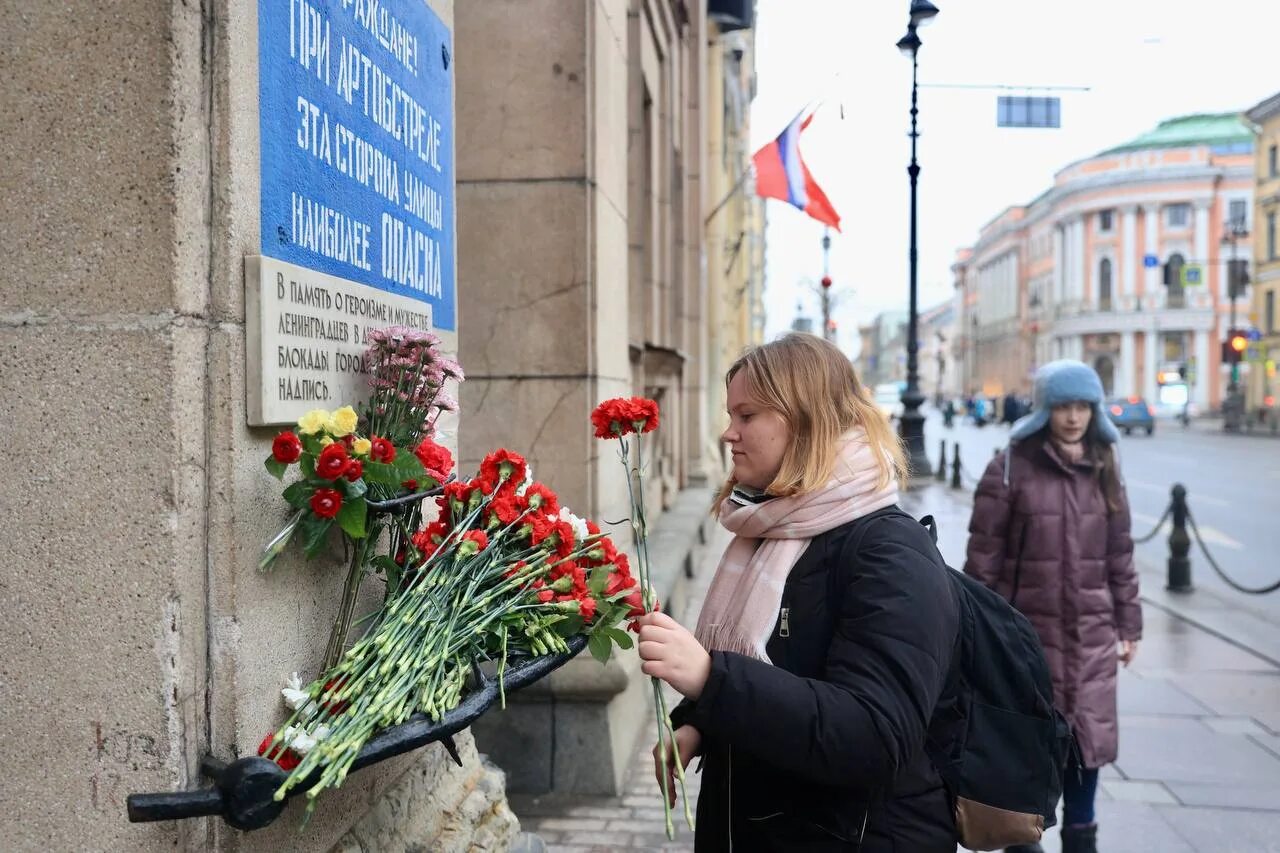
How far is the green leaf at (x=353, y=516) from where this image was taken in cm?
205

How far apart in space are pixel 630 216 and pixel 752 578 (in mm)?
6326

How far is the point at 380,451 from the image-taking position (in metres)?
2.10

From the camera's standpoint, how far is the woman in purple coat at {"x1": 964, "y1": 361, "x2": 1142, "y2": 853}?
438cm

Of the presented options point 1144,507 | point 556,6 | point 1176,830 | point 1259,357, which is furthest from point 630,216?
point 1259,357

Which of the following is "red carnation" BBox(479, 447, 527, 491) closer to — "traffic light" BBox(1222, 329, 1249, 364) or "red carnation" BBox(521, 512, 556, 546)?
"red carnation" BBox(521, 512, 556, 546)

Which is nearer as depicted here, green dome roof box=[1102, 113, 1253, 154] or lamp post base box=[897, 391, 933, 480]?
lamp post base box=[897, 391, 933, 480]

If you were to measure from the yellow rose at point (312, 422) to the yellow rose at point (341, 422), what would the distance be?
0.01 metres

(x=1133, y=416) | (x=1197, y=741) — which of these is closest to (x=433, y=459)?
(x=1197, y=741)

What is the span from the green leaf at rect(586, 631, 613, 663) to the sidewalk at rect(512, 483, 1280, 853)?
2.52 meters

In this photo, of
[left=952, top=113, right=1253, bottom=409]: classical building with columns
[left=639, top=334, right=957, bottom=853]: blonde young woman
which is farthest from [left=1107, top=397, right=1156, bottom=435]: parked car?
[left=639, top=334, right=957, bottom=853]: blonde young woman

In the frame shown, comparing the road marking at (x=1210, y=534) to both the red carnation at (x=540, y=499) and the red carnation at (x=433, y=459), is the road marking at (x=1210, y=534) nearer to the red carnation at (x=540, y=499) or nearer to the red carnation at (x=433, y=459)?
the red carnation at (x=540, y=499)

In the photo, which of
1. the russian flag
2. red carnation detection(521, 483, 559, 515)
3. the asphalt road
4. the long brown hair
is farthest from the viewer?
the russian flag

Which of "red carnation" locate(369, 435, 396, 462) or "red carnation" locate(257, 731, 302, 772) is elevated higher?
"red carnation" locate(369, 435, 396, 462)

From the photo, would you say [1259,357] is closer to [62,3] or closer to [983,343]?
[62,3]
